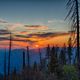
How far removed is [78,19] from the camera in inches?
1348

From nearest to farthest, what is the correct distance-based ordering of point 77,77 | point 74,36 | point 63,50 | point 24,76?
point 74,36, point 77,77, point 24,76, point 63,50

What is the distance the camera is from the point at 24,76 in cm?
3803

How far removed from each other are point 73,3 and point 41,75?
834 centimetres

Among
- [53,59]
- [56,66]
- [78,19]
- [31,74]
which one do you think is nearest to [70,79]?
[31,74]

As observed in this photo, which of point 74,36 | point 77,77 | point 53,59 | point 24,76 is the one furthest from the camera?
point 53,59

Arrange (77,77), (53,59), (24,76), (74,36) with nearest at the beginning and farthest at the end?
(74,36) → (77,77) → (24,76) → (53,59)

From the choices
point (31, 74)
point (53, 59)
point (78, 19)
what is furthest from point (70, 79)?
point (53, 59)

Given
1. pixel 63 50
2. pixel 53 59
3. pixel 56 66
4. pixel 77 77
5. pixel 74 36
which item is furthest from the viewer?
pixel 63 50

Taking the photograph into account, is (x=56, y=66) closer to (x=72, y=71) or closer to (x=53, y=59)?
(x=53, y=59)

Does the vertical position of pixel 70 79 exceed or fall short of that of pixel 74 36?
it falls short

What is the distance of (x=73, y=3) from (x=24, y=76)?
9397mm

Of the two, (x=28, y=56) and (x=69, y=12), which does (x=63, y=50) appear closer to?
(x=28, y=56)

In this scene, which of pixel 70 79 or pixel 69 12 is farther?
pixel 70 79

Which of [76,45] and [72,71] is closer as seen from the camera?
[76,45]
